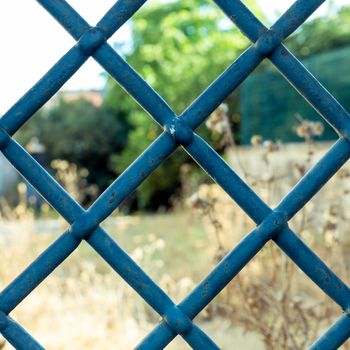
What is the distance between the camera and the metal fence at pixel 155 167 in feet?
3.79

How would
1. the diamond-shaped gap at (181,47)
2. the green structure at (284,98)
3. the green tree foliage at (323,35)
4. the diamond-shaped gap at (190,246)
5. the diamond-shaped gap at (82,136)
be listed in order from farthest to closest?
the diamond-shaped gap at (82,136) → the diamond-shaped gap at (181,47) → the green tree foliage at (323,35) → the green structure at (284,98) → the diamond-shaped gap at (190,246)

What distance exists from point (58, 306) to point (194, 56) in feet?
32.9

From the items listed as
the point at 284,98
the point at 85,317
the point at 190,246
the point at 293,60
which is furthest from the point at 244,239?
the point at 284,98

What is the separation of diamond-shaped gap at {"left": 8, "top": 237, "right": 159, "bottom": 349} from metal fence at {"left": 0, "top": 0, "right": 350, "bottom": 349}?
112 inches

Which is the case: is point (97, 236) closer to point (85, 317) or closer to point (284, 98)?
point (85, 317)

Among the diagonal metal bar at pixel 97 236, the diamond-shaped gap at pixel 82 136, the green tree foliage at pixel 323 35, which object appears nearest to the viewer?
the diagonal metal bar at pixel 97 236

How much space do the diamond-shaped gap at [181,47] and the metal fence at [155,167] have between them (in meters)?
12.1

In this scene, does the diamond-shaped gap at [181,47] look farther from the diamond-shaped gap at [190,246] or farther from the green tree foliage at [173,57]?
the diamond-shaped gap at [190,246]

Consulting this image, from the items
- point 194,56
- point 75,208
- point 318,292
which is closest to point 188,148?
point 75,208

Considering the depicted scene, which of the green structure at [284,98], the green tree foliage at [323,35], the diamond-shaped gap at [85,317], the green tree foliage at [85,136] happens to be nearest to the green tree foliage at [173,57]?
the green tree foliage at [85,136]

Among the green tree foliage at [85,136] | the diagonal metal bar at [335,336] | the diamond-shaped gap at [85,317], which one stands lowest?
the diamond-shaped gap at [85,317]

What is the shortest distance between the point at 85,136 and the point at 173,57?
430 cm

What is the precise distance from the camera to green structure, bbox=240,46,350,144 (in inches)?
296

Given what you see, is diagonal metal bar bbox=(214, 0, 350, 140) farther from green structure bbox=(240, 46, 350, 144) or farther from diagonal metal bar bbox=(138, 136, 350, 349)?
green structure bbox=(240, 46, 350, 144)
